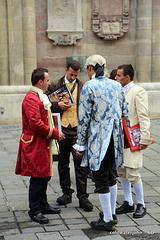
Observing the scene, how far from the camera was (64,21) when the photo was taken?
1194 centimetres

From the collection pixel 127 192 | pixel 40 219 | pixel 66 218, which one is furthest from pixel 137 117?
pixel 40 219

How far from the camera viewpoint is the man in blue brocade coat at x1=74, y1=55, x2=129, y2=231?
13.4 ft

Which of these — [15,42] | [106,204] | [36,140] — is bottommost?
[106,204]

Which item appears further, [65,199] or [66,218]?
[65,199]

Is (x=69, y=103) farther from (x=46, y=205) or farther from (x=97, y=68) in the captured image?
(x=46, y=205)

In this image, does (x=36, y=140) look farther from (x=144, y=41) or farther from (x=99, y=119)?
(x=144, y=41)

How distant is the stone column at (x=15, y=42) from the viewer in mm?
11266

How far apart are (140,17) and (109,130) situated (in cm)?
886

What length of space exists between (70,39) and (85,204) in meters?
7.85

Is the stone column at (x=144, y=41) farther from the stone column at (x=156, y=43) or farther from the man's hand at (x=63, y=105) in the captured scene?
the man's hand at (x=63, y=105)

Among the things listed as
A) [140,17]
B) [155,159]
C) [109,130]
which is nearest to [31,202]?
[109,130]

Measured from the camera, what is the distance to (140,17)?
12.3 meters

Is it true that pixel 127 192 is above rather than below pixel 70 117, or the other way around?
below

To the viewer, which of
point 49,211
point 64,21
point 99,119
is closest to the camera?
point 99,119
